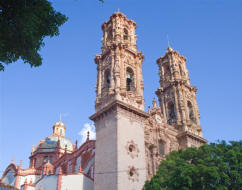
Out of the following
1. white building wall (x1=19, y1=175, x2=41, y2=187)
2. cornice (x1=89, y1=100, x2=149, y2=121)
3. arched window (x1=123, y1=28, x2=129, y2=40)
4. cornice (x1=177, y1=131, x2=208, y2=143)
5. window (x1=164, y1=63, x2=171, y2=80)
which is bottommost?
white building wall (x1=19, y1=175, x2=41, y2=187)

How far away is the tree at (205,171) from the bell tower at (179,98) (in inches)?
421

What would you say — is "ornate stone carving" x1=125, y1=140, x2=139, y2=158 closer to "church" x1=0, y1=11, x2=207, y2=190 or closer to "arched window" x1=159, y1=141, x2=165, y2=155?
"church" x1=0, y1=11, x2=207, y2=190

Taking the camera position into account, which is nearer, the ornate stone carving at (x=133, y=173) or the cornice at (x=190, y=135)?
the ornate stone carving at (x=133, y=173)

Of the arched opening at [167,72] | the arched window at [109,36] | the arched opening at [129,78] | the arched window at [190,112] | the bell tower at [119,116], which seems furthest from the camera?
the arched opening at [167,72]

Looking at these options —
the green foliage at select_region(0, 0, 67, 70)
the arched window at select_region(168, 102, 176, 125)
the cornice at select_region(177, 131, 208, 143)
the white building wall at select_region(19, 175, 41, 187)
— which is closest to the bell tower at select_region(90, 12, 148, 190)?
the cornice at select_region(177, 131, 208, 143)

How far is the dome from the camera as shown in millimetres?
47562

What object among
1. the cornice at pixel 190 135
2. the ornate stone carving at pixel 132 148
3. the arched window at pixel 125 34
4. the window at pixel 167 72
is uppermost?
the arched window at pixel 125 34

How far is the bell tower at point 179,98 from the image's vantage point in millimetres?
31984

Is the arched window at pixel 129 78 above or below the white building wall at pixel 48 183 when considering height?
above

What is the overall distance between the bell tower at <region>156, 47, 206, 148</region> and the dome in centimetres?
2044

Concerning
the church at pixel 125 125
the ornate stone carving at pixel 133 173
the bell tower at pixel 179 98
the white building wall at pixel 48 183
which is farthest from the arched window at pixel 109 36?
the white building wall at pixel 48 183

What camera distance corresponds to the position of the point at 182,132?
103 ft

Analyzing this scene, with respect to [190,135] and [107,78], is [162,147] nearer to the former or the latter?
[190,135]

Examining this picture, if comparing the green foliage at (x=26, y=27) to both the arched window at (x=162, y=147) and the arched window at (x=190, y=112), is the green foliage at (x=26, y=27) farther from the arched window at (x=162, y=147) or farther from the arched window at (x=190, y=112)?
the arched window at (x=190, y=112)
